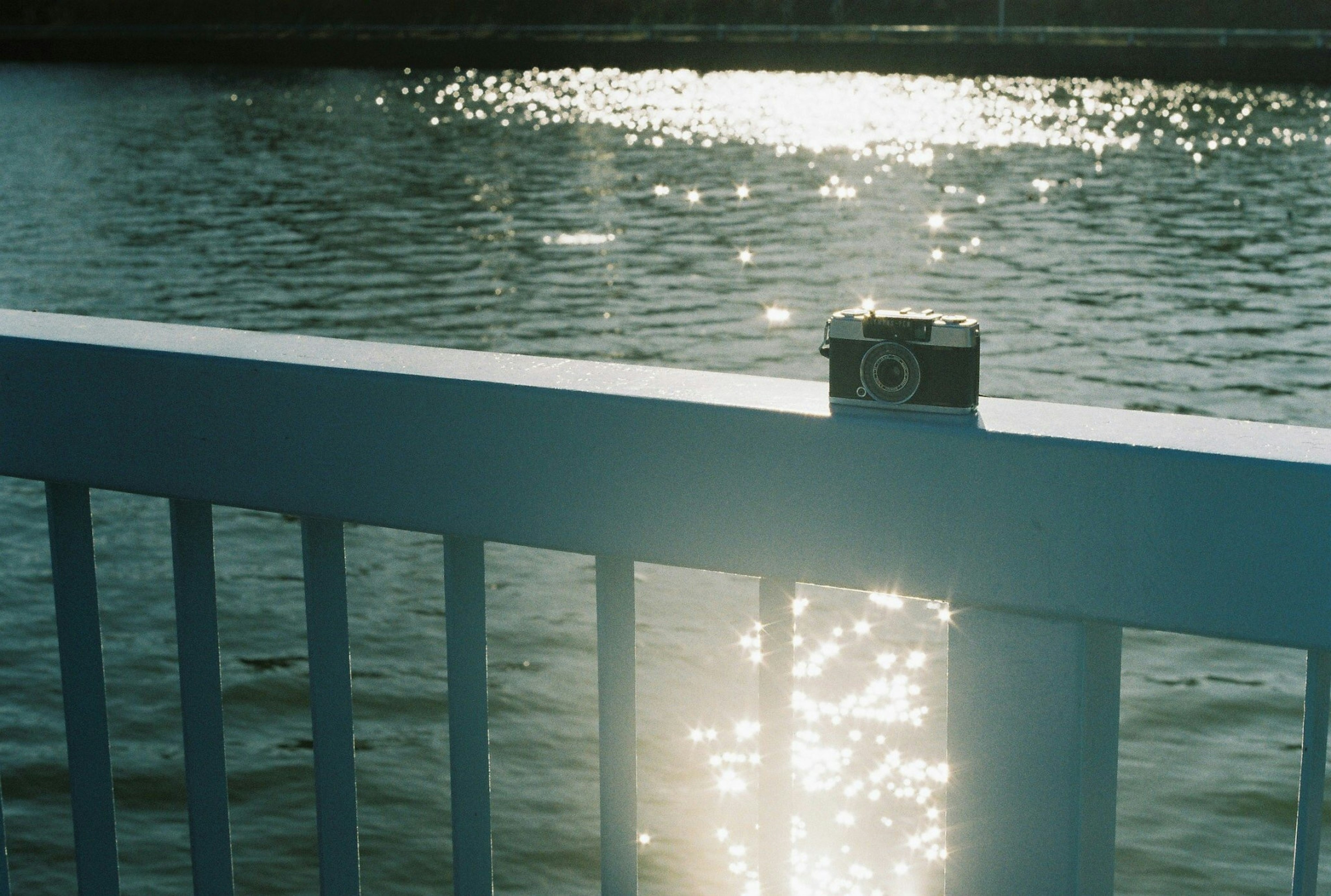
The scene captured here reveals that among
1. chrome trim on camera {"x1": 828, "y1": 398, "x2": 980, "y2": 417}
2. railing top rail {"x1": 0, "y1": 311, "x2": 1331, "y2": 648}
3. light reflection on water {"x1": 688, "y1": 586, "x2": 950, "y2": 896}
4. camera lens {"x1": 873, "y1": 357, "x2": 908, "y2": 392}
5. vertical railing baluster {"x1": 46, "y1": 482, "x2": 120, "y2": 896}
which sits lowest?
light reflection on water {"x1": 688, "y1": 586, "x2": 950, "y2": 896}

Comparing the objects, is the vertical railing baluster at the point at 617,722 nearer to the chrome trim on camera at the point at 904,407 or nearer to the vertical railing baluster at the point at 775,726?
the vertical railing baluster at the point at 775,726

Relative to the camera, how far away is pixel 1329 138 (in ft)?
138

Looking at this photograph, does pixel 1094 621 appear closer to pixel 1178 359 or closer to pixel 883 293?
pixel 1178 359

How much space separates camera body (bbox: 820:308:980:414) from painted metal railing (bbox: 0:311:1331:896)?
2cm

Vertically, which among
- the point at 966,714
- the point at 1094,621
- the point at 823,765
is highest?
the point at 1094,621

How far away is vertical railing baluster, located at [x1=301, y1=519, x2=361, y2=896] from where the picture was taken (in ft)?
5.44

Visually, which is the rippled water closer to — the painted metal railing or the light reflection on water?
the light reflection on water

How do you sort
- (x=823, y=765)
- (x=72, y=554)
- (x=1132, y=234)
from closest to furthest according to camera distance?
1. (x=72, y=554)
2. (x=823, y=765)
3. (x=1132, y=234)

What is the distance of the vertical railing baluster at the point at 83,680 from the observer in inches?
70.6

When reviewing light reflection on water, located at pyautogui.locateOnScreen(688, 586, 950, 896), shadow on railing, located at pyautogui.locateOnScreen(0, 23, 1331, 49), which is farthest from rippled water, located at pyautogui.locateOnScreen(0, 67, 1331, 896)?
shadow on railing, located at pyautogui.locateOnScreen(0, 23, 1331, 49)

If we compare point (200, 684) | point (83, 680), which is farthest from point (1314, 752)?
point (83, 680)

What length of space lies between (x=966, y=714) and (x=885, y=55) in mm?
66223

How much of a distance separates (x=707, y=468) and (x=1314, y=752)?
21.4 inches

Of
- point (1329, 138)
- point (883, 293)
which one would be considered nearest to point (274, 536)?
point (883, 293)
